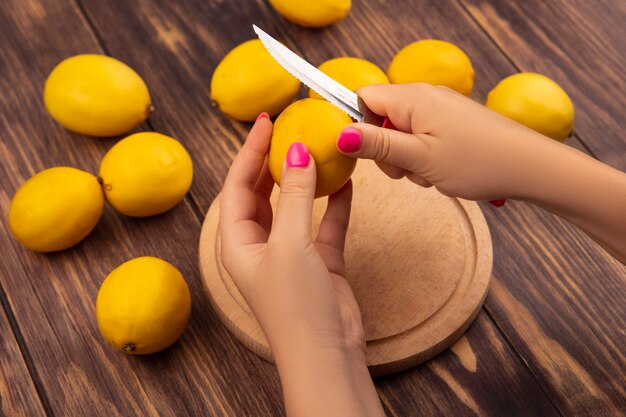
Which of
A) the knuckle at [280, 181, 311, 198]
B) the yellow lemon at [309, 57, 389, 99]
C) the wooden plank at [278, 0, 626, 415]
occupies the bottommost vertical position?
the wooden plank at [278, 0, 626, 415]

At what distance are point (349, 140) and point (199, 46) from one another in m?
0.73

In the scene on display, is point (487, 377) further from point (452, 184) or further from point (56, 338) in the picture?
point (56, 338)

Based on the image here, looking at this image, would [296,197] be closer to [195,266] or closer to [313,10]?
[195,266]

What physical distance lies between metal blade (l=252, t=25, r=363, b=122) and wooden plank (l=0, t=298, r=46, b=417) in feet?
2.18

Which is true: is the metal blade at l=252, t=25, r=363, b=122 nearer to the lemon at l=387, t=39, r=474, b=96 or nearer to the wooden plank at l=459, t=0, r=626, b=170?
the lemon at l=387, t=39, r=474, b=96

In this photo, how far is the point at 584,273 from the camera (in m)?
1.37

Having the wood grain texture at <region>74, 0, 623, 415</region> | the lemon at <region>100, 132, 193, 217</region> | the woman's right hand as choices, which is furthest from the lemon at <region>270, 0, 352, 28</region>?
the woman's right hand

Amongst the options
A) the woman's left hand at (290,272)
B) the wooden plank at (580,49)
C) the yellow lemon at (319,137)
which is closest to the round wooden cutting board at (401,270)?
the woman's left hand at (290,272)

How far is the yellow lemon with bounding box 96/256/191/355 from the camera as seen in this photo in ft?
3.89

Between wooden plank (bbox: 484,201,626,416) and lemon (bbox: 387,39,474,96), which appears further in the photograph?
lemon (bbox: 387,39,474,96)

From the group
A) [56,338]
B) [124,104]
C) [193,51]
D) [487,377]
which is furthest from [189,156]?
[487,377]

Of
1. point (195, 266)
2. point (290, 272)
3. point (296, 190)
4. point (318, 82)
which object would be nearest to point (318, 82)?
point (318, 82)

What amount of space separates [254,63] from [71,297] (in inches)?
21.5

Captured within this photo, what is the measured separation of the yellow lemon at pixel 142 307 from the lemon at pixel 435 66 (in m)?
0.62
